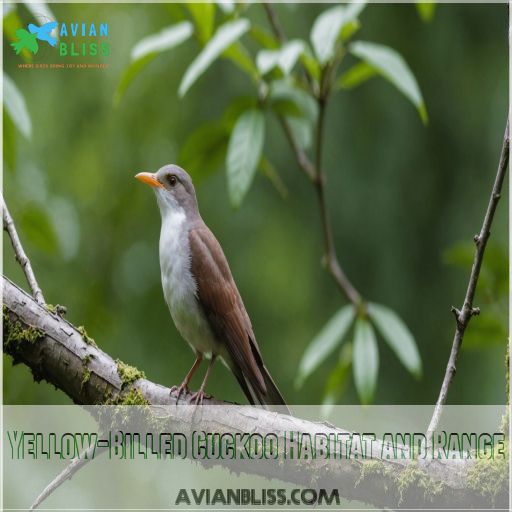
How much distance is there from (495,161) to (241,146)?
189 centimetres

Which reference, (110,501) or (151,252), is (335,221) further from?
(110,501)

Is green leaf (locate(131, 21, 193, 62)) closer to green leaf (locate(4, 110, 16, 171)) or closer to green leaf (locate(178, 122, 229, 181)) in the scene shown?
green leaf (locate(178, 122, 229, 181))

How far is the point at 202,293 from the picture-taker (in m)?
2.83

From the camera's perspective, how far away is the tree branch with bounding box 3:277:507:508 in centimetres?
232

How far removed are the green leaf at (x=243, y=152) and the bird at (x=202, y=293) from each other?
0.31m

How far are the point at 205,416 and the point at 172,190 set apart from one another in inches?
35.4

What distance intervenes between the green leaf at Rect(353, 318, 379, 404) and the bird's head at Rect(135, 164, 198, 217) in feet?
3.50

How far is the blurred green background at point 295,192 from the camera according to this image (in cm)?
447

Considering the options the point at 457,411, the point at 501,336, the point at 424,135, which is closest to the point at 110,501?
the point at 457,411

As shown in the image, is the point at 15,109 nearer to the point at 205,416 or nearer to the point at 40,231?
the point at 40,231

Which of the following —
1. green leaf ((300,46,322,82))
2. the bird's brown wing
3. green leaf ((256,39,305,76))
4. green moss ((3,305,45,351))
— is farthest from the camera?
green leaf ((300,46,322,82))

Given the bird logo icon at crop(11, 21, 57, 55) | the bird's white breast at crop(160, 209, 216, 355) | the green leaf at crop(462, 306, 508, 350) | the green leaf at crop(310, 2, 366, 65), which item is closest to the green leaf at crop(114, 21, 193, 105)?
the bird logo icon at crop(11, 21, 57, 55)

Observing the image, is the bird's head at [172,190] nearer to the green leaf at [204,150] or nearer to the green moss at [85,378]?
the green leaf at [204,150]

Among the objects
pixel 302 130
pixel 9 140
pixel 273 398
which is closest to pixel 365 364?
pixel 273 398
